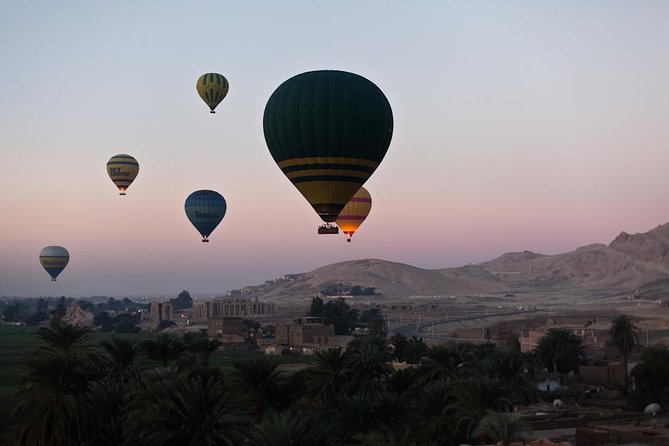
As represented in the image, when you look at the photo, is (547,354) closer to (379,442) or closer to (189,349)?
(189,349)

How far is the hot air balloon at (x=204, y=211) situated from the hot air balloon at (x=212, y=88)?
14364mm

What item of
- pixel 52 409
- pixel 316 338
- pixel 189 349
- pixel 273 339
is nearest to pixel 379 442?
pixel 52 409

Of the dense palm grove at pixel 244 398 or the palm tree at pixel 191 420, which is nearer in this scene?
the palm tree at pixel 191 420

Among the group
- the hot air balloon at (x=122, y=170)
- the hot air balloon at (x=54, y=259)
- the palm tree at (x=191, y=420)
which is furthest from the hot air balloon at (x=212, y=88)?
the hot air balloon at (x=54, y=259)

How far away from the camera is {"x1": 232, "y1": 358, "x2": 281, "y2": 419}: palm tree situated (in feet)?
138

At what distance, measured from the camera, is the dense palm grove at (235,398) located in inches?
1153

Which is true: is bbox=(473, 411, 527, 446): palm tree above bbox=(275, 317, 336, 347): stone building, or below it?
below

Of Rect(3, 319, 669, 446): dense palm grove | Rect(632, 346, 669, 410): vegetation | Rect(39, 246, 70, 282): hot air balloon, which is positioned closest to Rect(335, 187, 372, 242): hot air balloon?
Rect(3, 319, 669, 446): dense palm grove

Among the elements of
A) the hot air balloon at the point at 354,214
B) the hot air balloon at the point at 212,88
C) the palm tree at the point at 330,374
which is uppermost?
the hot air balloon at the point at 212,88

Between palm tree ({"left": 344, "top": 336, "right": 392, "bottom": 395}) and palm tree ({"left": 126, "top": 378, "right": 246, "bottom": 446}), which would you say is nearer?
palm tree ({"left": 126, "top": 378, "right": 246, "bottom": 446})

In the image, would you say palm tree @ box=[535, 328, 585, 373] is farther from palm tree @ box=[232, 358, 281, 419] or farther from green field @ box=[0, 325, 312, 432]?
palm tree @ box=[232, 358, 281, 419]

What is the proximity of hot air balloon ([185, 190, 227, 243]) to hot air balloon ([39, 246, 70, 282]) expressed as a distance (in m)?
64.7

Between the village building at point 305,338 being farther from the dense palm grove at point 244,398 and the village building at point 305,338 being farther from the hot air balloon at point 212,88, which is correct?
the dense palm grove at point 244,398

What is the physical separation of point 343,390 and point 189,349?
1020 centimetres
